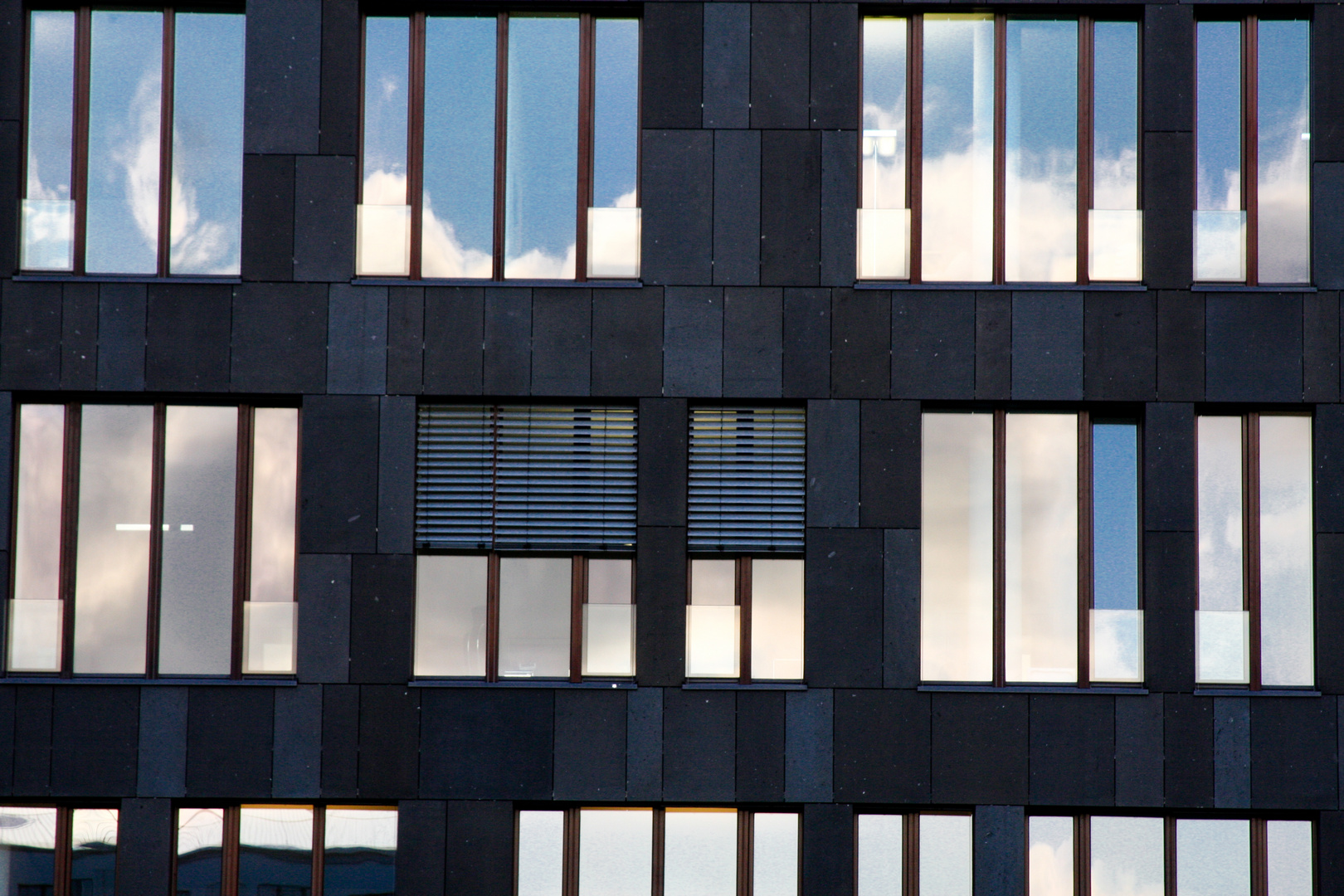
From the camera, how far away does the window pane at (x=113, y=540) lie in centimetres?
1318

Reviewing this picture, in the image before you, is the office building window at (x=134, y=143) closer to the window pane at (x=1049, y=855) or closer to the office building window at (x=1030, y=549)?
the office building window at (x=1030, y=549)

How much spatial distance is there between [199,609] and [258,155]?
17.6 ft

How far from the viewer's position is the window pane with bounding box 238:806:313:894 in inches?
513

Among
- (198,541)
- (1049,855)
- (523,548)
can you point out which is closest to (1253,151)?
(1049,855)

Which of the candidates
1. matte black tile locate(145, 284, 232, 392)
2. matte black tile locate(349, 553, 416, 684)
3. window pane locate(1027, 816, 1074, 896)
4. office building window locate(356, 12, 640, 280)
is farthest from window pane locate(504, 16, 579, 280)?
window pane locate(1027, 816, 1074, 896)

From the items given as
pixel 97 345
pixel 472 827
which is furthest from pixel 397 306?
pixel 472 827

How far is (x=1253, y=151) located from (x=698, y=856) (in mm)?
10593

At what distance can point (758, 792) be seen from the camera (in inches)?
507

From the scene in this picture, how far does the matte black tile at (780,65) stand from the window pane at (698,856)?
820 cm

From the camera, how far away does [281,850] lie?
1304 centimetres

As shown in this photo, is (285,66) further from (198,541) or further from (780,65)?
(780,65)

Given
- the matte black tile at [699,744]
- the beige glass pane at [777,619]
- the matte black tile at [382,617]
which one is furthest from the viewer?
the beige glass pane at [777,619]

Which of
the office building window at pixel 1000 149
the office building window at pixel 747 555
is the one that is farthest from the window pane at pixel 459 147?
the office building window at pixel 1000 149

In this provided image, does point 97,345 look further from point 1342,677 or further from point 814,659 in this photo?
point 1342,677
